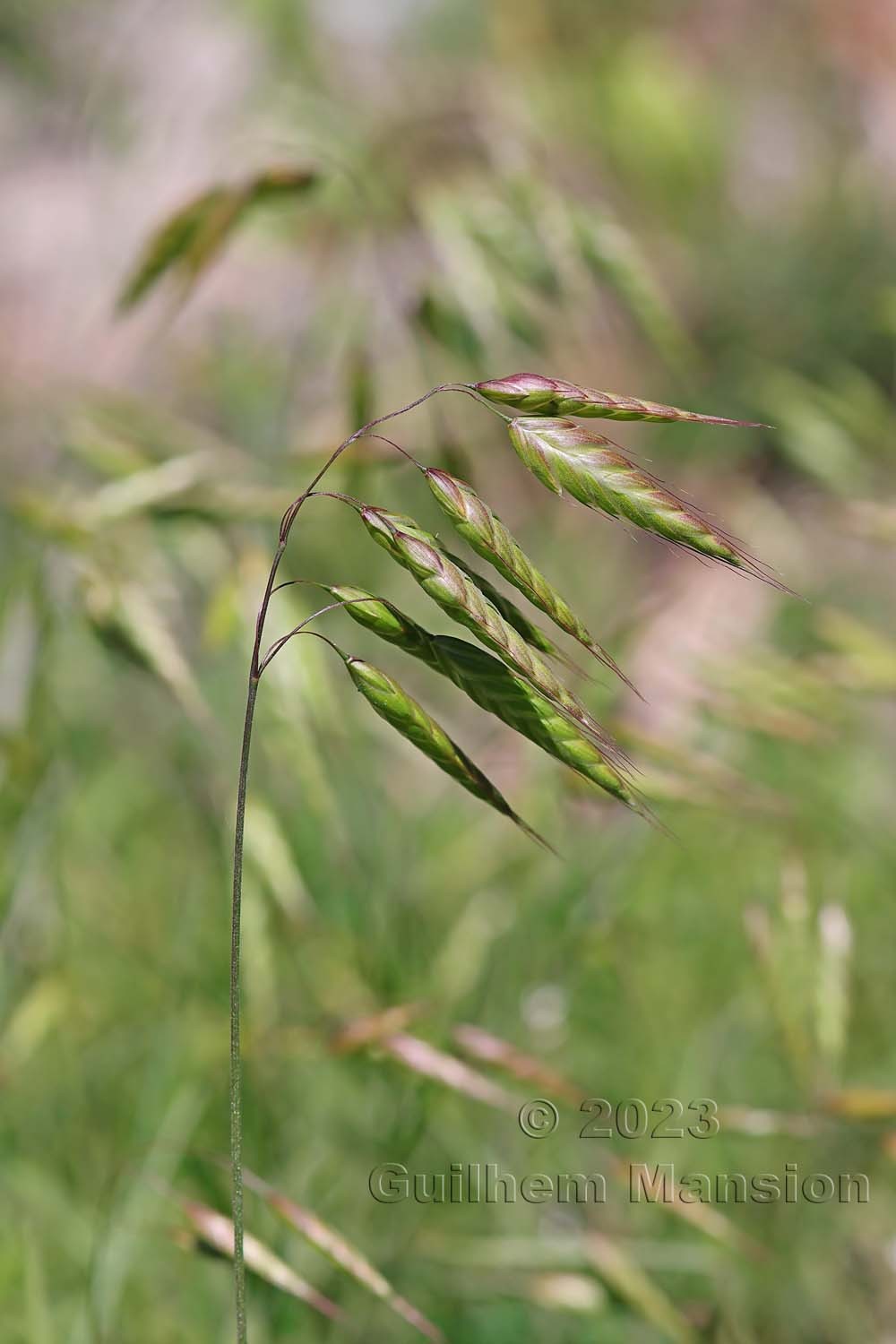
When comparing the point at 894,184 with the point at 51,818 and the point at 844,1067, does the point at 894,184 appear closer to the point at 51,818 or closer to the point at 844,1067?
the point at 844,1067

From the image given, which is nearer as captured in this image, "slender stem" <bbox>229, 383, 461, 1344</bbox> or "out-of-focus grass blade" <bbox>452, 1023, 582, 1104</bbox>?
"slender stem" <bbox>229, 383, 461, 1344</bbox>

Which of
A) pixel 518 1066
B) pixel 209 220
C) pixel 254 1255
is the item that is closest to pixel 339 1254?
pixel 254 1255

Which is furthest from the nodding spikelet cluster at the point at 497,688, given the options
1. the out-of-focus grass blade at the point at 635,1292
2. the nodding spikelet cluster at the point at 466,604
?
the out-of-focus grass blade at the point at 635,1292

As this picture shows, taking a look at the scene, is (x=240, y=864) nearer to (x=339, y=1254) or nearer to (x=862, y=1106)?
(x=339, y=1254)

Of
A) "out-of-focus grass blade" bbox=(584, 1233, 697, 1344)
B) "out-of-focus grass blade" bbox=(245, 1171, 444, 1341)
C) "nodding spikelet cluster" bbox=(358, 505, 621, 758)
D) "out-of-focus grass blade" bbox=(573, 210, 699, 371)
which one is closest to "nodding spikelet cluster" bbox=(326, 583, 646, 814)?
"nodding spikelet cluster" bbox=(358, 505, 621, 758)

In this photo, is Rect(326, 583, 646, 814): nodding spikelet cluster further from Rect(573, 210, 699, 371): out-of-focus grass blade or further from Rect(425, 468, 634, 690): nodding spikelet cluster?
Rect(573, 210, 699, 371): out-of-focus grass blade

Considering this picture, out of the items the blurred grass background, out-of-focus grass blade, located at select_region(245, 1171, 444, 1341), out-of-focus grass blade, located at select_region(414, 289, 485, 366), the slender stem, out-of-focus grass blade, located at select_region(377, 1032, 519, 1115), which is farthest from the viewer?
out-of-focus grass blade, located at select_region(414, 289, 485, 366)

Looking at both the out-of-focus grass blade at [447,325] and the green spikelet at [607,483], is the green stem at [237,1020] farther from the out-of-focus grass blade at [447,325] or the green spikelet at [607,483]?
the out-of-focus grass blade at [447,325]

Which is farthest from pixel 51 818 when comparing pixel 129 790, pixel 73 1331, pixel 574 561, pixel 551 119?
pixel 551 119
